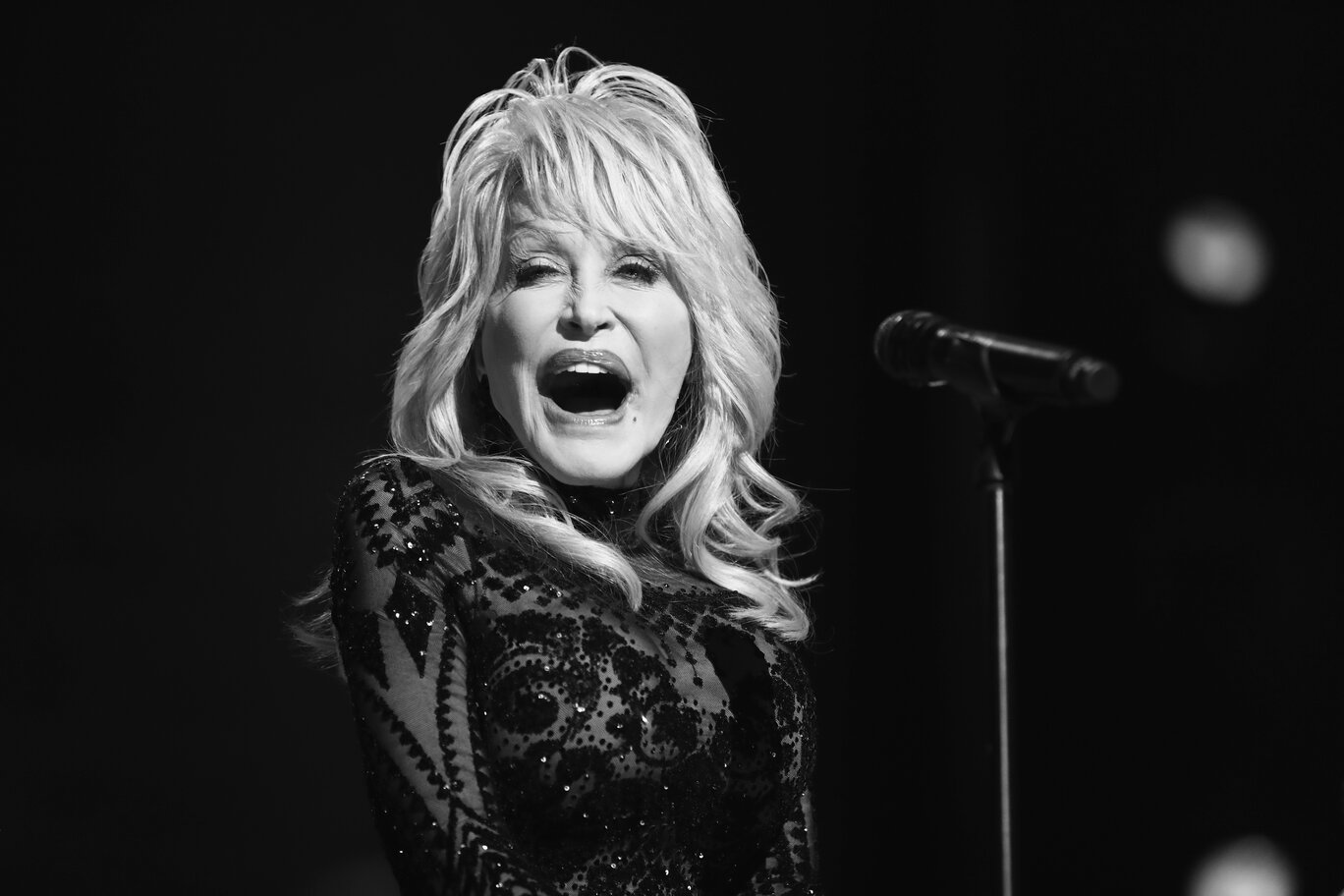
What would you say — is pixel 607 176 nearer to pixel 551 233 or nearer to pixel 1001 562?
pixel 551 233

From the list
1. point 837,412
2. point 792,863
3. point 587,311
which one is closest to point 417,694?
point 587,311

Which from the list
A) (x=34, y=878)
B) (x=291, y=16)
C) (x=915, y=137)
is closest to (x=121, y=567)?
(x=34, y=878)

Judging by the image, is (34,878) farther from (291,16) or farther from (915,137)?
(915,137)

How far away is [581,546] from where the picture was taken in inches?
70.1

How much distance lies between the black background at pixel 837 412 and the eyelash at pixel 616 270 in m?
0.90

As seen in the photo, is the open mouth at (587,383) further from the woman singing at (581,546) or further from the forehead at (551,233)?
the forehead at (551,233)

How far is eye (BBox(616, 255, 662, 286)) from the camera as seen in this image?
1876 mm

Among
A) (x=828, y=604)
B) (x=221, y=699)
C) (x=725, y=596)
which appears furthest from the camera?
(x=828, y=604)

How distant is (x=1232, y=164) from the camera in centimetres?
291

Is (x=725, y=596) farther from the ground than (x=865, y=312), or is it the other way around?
(x=865, y=312)

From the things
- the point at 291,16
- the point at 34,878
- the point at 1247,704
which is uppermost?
the point at 291,16

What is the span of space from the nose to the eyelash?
0.04m

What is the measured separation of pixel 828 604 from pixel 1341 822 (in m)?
1.13

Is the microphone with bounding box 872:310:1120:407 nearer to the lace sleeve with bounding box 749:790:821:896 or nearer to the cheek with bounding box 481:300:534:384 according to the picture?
the cheek with bounding box 481:300:534:384
